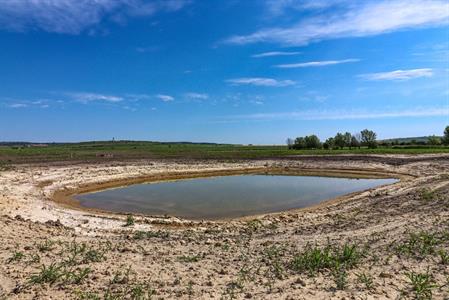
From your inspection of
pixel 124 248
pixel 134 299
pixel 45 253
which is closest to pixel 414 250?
pixel 134 299

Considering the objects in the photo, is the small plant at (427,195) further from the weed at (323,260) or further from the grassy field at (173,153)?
the grassy field at (173,153)

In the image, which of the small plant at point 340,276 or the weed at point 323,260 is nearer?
the small plant at point 340,276

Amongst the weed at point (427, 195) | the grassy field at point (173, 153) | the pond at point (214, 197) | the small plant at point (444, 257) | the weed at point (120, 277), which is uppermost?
the grassy field at point (173, 153)

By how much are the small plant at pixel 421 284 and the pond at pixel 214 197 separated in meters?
→ 10.8

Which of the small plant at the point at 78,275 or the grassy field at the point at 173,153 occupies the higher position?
the grassy field at the point at 173,153

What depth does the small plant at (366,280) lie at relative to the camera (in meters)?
5.94

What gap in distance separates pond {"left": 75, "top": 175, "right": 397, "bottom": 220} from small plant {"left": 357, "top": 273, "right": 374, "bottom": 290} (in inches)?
411

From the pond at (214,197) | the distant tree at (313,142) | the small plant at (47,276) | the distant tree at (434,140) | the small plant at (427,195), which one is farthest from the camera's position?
the distant tree at (313,142)

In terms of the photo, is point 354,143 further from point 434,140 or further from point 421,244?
point 421,244

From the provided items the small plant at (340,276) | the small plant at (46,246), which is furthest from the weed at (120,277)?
the small plant at (340,276)

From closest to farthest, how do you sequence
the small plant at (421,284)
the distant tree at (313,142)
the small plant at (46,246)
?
the small plant at (421,284)
the small plant at (46,246)
the distant tree at (313,142)

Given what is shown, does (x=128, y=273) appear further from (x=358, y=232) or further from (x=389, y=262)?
(x=358, y=232)

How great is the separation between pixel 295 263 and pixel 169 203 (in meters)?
13.9

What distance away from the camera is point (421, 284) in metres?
5.89
